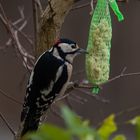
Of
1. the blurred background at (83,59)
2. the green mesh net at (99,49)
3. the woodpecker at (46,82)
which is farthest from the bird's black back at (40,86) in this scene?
the blurred background at (83,59)

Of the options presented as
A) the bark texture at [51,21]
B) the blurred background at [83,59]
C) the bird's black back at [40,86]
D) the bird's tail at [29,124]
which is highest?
the bark texture at [51,21]

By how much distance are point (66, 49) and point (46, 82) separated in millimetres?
219

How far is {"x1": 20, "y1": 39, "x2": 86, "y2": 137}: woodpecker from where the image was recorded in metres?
2.78

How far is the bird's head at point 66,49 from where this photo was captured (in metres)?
2.81

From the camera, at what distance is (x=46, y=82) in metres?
2.79

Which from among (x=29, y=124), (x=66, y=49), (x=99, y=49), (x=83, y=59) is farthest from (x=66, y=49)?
(x=83, y=59)

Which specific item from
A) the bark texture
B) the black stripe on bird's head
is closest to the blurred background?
the black stripe on bird's head

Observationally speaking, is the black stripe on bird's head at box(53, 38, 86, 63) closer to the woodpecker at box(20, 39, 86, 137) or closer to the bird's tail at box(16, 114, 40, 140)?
the woodpecker at box(20, 39, 86, 137)

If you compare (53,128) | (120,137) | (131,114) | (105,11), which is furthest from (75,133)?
(131,114)

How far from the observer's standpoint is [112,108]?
7.09 meters

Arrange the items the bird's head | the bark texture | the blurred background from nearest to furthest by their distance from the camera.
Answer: the bark texture → the bird's head → the blurred background

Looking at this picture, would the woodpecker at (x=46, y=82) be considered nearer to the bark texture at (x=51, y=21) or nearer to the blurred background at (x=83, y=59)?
the bark texture at (x=51, y=21)

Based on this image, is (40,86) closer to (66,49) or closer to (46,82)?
(46,82)

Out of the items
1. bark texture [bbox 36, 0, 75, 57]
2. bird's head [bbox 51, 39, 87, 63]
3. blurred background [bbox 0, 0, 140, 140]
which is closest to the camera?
bark texture [bbox 36, 0, 75, 57]
